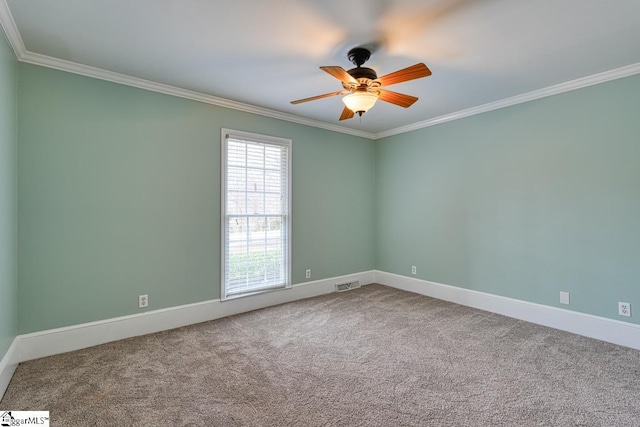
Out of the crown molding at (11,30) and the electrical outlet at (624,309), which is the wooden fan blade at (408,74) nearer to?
the crown molding at (11,30)

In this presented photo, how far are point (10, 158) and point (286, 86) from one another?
96.2 inches

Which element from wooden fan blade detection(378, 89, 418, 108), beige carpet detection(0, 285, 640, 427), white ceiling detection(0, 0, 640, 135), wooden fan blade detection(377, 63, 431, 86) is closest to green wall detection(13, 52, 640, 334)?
white ceiling detection(0, 0, 640, 135)

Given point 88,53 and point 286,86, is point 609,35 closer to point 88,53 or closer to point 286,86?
point 286,86

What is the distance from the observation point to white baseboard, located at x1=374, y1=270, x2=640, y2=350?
292 centimetres

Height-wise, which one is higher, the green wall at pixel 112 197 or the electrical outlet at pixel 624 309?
the green wall at pixel 112 197

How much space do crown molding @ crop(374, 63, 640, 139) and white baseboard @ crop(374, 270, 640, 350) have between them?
235cm

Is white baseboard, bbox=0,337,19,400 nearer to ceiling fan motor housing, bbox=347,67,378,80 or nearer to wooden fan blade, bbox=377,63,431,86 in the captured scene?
ceiling fan motor housing, bbox=347,67,378,80

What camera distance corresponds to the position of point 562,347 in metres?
2.86

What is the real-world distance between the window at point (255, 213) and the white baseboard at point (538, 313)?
6.95 ft

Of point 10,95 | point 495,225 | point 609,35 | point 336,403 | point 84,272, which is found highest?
point 609,35

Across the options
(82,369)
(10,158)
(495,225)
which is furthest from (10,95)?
(495,225)

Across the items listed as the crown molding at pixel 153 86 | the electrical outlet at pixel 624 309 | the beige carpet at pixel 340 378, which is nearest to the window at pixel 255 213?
the crown molding at pixel 153 86

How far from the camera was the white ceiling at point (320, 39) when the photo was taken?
2.01 meters

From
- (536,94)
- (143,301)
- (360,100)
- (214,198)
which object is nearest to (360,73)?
(360,100)
